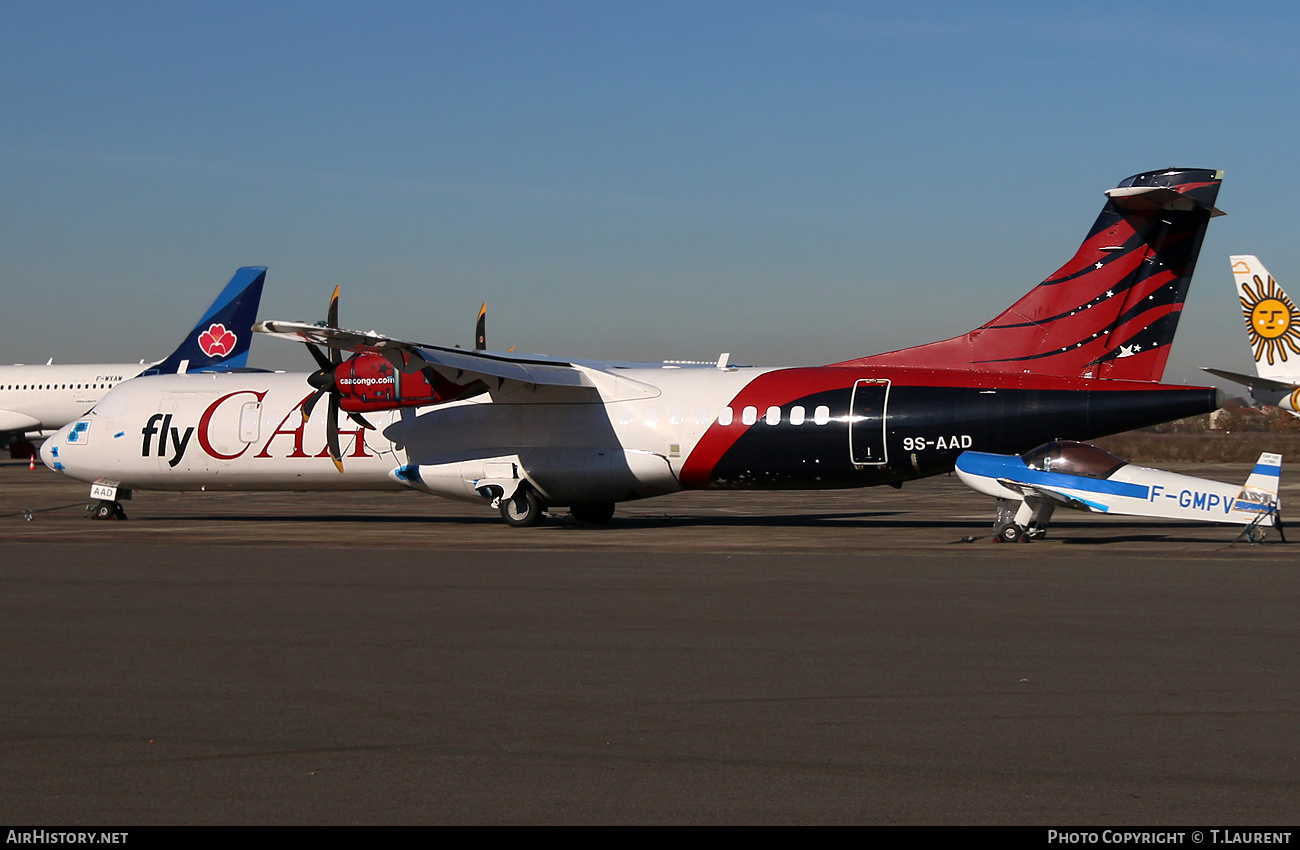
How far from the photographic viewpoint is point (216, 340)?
53.4 meters

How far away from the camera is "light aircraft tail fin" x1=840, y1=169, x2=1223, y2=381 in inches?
875

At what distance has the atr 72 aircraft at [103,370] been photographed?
5328 centimetres

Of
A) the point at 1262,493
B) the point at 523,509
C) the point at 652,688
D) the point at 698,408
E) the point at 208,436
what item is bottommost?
the point at 523,509

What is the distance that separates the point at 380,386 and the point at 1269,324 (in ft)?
92.0

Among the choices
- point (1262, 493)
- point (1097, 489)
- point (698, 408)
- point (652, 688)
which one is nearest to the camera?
point (652, 688)

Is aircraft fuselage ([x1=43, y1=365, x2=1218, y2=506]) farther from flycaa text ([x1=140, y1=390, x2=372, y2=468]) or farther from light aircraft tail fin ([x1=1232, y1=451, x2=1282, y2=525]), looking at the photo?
light aircraft tail fin ([x1=1232, y1=451, x2=1282, y2=525])

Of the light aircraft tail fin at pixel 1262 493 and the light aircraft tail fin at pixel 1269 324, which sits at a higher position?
the light aircraft tail fin at pixel 1269 324

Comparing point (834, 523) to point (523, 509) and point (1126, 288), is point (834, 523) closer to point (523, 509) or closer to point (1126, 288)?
point (523, 509)

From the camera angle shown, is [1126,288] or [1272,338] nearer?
[1126,288]

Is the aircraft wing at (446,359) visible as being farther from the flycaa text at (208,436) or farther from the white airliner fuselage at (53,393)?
Result: the white airliner fuselage at (53,393)

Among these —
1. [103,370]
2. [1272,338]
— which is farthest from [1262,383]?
[103,370]

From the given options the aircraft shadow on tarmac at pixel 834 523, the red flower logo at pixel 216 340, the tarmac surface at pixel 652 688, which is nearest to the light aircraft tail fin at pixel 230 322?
the red flower logo at pixel 216 340

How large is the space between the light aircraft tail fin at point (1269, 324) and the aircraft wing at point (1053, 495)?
2225 centimetres
